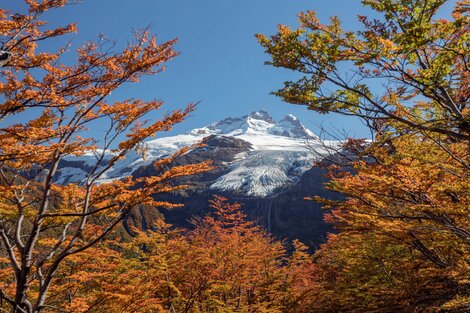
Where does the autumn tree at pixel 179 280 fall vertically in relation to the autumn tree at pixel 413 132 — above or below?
below

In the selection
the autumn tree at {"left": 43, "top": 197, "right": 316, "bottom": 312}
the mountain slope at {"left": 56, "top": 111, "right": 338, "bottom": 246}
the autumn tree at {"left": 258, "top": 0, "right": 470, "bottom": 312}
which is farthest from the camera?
the mountain slope at {"left": 56, "top": 111, "right": 338, "bottom": 246}

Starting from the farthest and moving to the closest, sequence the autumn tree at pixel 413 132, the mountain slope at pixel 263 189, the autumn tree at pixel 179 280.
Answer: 1. the mountain slope at pixel 263 189
2. the autumn tree at pixel 179 280
3. the autumn tree at pixel 413 132

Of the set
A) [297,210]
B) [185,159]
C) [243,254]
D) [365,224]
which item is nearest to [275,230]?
[297,210]

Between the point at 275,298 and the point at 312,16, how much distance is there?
11012 mm

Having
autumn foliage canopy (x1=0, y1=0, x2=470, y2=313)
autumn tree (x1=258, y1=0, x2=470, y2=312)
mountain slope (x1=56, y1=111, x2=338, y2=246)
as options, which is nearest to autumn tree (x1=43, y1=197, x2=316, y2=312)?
autumn foliage canopy (x1=0, y1=0, x2=470, y2=313)

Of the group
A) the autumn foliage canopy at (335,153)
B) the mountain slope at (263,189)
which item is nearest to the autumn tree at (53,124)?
the autumn foliage canopy at (335,153)

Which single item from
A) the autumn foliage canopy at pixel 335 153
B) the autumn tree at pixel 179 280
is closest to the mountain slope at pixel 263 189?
the autumn tree at pixel 179 280

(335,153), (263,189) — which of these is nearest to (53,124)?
(335,153)

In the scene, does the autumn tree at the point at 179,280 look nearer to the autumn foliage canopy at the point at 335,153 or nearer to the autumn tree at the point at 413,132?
the autumn foliage canopy at the point at 335,153

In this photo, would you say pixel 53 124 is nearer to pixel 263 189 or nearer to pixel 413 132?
pixel 413 132

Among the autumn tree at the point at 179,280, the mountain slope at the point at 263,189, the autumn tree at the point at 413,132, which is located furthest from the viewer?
the mountain slope at the point at 263,189

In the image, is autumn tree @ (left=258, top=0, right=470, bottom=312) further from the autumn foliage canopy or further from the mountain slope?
the mountain slope

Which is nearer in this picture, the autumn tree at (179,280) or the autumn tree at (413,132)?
the autumn tree at (413,132)

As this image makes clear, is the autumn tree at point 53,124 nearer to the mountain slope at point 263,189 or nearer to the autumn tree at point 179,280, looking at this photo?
the autumn tree at point 179,280
